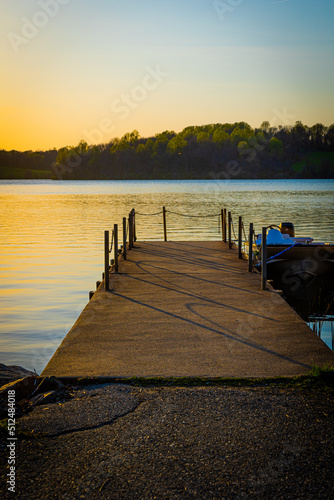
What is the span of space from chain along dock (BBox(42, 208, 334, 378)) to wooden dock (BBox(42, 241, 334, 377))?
0.04 ft

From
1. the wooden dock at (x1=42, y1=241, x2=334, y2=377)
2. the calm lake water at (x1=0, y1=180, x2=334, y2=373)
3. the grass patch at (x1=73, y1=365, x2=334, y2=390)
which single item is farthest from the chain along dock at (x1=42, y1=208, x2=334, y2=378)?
the calm lake water at (x1=0, y1=180, x2=334, y2=373)

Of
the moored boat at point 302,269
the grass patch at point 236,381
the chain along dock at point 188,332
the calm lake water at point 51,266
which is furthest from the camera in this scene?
the moored boat at point 302,269

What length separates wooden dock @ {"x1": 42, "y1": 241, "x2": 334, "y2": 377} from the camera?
21.9ft

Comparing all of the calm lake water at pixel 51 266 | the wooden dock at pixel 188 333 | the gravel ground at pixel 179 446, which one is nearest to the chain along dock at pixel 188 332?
the wooden dock at pixel 188 333

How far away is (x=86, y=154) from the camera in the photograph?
18050cm

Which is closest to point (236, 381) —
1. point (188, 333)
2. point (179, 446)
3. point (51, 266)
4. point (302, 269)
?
point (179, 446)

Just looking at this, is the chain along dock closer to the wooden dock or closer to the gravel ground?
the wooden dock

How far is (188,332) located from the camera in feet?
26.9

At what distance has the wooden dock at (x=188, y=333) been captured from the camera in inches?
263

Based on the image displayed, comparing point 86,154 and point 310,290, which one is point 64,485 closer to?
point 310,290

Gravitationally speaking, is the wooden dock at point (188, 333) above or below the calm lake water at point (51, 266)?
above

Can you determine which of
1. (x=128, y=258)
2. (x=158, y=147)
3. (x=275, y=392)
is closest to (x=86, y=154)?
(x=158, y=147)

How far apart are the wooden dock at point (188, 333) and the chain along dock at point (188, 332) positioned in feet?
0.04

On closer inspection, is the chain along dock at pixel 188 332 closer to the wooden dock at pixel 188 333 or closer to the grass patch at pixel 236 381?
the wooden dock at pixel 188 333
